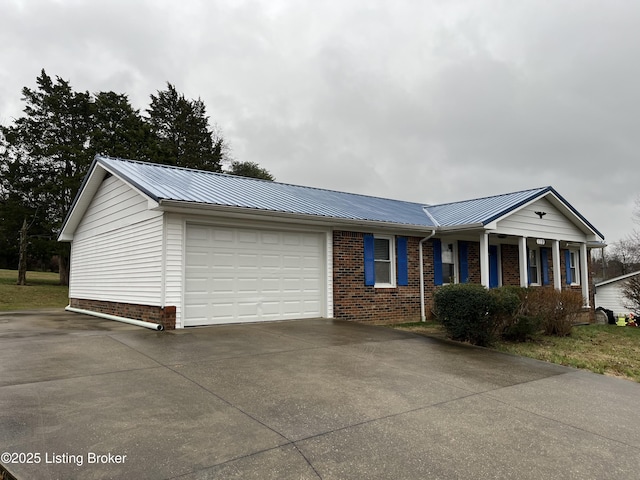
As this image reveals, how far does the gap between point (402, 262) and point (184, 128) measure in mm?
34154

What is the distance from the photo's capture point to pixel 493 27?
1369 cm

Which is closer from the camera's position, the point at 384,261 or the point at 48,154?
the point at 384,261

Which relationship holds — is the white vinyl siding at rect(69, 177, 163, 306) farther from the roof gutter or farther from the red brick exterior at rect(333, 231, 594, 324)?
the red brick exterior at rect(333, 231, 594, 324)

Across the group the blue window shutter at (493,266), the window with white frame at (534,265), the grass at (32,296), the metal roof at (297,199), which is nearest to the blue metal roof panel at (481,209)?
the metal roof at (297,199)

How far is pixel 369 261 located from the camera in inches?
477

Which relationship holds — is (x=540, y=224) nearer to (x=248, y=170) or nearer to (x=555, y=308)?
(x=555, y=308)

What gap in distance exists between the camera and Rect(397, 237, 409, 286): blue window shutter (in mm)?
12805

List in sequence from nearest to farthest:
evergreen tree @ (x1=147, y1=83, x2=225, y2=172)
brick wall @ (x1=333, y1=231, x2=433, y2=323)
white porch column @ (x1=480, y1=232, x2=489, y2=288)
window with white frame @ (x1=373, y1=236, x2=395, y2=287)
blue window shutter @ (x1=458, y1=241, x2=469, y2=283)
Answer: brick wall @ (x1=333, y1=231, x2=433, y2=323) < white porch column @ (x1=480, y1=232, x2=489, y2=288) < window with white frame @ (x1=373, y1=236, x2=395, y2=287) < blue window shutter @ (x1=458, y1=241, x2=469, y2=283) < evergreen tree @ (x1=147, y1=83, x2=225, y2=172)

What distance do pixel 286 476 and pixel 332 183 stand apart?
3444 centimetres

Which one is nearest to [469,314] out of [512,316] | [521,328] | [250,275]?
[512,316]

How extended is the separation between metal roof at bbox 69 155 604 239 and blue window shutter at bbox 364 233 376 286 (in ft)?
2.09

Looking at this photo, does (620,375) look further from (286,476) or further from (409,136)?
(409,136)

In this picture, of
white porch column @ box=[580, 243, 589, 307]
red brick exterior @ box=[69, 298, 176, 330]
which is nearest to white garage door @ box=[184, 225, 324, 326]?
red brick exterior @ box=[69, 298, 176, 330]

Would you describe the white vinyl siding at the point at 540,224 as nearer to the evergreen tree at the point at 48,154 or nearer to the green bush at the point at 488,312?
the green bush at the point at 488,312
